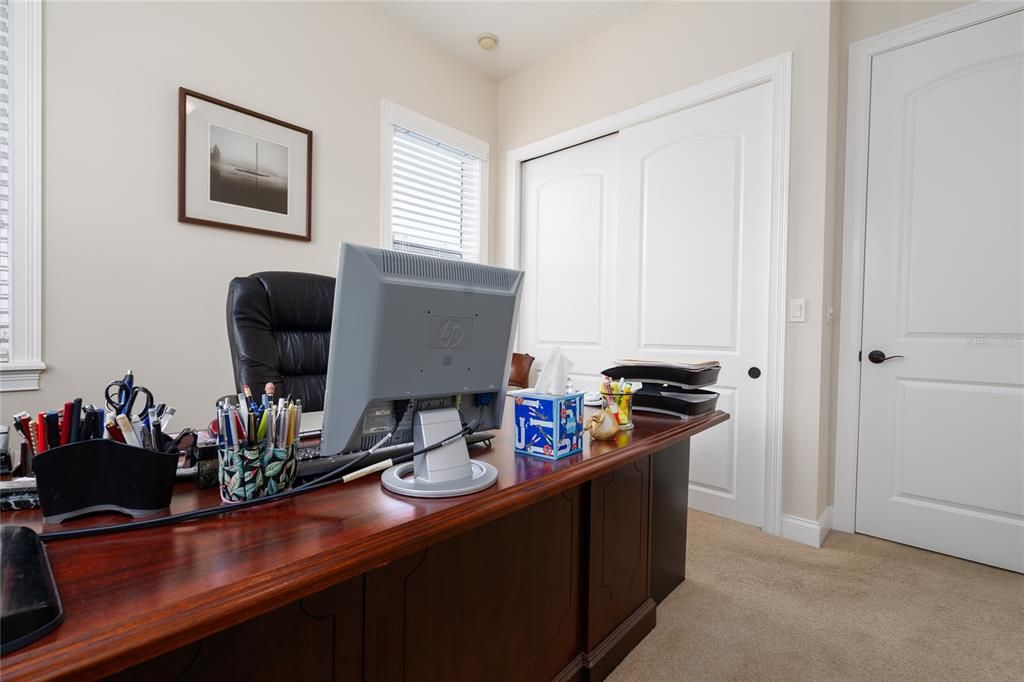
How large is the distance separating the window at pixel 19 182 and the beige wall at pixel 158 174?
0.04 metres

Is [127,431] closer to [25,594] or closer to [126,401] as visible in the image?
[126,401]

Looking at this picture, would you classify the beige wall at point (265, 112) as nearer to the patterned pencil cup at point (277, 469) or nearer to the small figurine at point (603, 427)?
the small figurine at point (603, 427)

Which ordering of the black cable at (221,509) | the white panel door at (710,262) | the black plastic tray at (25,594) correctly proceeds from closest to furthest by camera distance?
the black plastic tray at (25,594) → the black cable at (221,509) → the white panel door at (710,262)

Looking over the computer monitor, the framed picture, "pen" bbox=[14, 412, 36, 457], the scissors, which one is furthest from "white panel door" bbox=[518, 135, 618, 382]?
"pen" bbox=[14, 412, 36, 457]

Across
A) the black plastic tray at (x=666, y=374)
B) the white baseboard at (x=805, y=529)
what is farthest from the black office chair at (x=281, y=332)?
the white baseboard at (x=805, y=529)

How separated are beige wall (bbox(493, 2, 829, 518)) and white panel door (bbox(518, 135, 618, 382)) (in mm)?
454

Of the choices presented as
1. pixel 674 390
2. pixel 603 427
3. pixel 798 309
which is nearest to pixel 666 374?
pixel 674 390

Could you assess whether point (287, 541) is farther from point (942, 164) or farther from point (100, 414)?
point (942, 164)

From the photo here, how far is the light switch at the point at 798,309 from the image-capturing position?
232cm

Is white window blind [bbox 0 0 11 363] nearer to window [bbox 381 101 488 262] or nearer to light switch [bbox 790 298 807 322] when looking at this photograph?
window [bbox 381 101 488 262]

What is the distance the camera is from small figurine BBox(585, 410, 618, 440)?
128 cm

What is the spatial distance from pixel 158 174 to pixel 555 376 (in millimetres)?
2150

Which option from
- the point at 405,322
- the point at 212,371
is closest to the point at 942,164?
the point at 405,322

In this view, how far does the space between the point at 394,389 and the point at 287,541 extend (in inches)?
11.6
